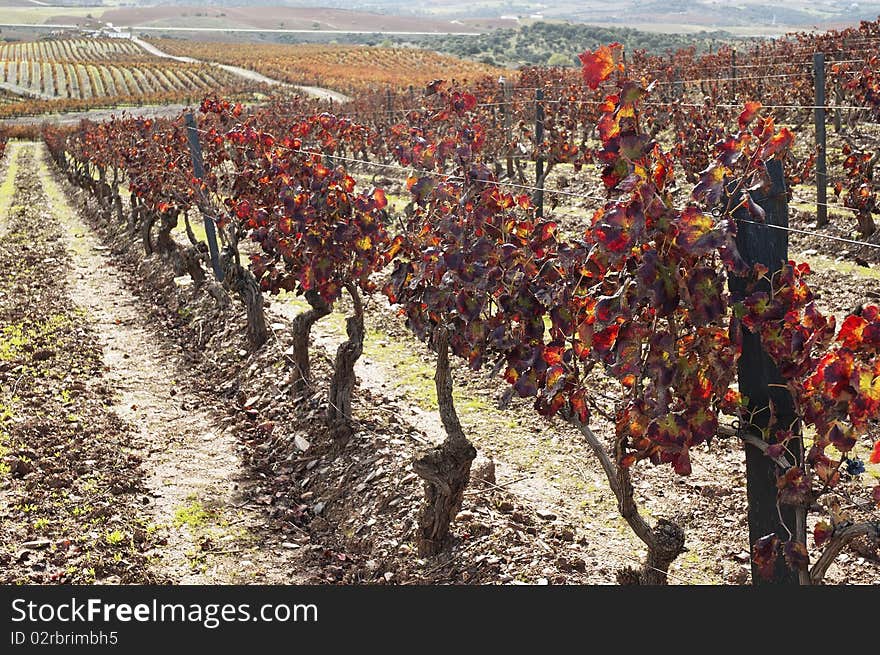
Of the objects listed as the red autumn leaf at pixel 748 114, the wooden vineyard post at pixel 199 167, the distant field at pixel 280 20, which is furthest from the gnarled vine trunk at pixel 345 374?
the distant field at pixel 280 20

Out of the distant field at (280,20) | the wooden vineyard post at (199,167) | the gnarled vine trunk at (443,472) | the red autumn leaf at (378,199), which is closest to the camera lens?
the gnarled vine trunk at (443,472)

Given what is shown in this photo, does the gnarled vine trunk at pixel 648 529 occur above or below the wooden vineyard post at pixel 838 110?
below

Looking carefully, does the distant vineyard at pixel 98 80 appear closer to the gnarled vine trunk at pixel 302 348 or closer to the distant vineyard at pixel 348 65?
the distant vineyard at pixel 348 65

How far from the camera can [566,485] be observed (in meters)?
5.71

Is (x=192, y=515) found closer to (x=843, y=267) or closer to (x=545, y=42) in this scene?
(x=843, y=267)

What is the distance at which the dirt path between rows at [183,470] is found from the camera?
4.95 metres

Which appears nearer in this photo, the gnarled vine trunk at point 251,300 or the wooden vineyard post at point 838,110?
the gnarled vine trunk at point 251,300

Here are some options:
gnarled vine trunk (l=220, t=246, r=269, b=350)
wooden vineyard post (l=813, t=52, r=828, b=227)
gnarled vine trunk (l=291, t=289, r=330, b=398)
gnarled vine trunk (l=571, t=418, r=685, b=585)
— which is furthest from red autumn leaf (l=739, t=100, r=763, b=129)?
wooden vineyard post (l=813, t=52, r=828, b=227)

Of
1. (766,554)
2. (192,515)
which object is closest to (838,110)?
(192,515)

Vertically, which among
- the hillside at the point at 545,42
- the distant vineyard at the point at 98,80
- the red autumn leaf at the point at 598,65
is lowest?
the red autumn leaf at the point at 598,65

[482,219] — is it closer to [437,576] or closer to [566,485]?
[437,576]

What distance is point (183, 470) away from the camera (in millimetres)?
6141

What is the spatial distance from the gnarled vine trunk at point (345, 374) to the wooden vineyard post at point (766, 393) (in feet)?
11.5

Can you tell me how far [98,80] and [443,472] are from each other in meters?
88.9
